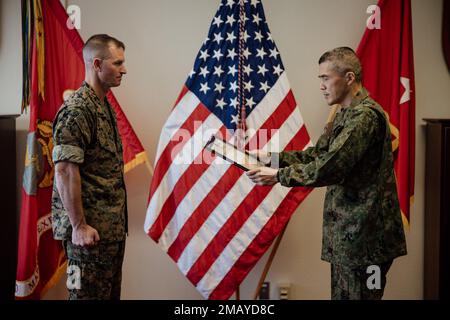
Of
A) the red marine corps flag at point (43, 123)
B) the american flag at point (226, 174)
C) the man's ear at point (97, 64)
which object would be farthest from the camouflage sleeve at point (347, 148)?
the red marine corps flag at point (43, 123)

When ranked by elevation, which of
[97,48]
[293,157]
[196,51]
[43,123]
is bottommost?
[293,157]

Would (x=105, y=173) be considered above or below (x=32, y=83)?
below

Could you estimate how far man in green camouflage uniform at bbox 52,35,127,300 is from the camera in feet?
5.99

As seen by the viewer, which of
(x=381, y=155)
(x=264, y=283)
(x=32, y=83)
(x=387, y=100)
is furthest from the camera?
(x=264, y=283)

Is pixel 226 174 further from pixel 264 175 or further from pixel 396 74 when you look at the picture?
pixel 396 74

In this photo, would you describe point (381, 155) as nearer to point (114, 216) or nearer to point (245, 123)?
point (245, 123)

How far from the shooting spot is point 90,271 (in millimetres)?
1913

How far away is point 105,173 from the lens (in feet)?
6.37

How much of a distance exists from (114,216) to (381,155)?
1080 mm

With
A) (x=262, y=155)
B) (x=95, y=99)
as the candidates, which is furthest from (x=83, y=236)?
(x=262, y=155)

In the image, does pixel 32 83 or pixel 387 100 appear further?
pixel 387 100

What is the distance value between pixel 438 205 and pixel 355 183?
106cm

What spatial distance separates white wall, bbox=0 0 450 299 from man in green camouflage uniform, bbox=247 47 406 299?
88 centimetres
